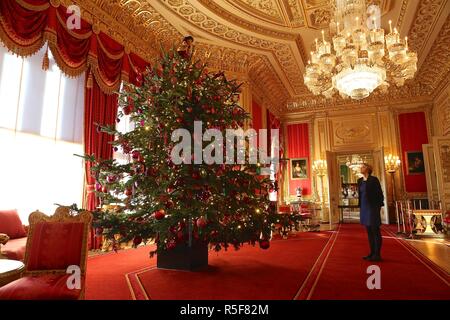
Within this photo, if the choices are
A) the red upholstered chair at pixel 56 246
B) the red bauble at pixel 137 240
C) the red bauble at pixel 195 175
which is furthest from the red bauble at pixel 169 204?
the red upholstered chair at pixel 56 246

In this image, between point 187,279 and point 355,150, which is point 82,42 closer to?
point 187,279

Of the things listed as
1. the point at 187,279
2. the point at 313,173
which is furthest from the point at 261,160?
the point at 313,173

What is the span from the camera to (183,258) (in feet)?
10.7

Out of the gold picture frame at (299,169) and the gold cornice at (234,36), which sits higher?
the gold cornice at (234,36)

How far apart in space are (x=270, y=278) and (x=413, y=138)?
346 inches

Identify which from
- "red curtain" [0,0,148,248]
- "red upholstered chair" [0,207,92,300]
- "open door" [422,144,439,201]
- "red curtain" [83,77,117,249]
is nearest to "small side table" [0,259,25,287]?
"red upholstered chair" [0,207,92,300]

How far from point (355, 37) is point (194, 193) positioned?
379cm

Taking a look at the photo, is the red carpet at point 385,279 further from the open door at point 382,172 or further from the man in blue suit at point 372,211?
the open door at point 382,172

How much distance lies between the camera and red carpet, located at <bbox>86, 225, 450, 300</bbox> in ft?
7.95

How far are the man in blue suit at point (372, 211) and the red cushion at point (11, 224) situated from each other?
4387mm


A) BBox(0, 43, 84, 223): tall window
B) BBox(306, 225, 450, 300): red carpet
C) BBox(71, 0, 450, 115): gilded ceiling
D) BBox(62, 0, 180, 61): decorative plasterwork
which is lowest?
BBox(306, 225, 450, 300): red carpet

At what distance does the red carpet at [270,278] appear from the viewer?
2.42 meters

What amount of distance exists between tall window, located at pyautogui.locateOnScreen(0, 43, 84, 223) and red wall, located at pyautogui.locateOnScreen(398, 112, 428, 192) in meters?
9.46

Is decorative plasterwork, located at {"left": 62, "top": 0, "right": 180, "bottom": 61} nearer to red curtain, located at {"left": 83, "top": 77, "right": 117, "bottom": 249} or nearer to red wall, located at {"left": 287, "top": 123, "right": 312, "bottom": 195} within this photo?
red curtain, located at {"left": 83, "top": 77, "right": 117, "bottom": 249}
